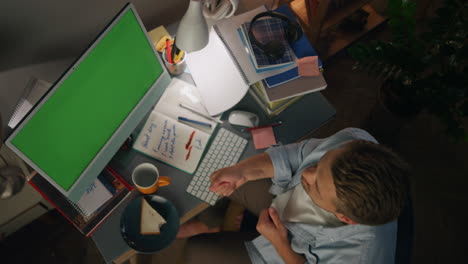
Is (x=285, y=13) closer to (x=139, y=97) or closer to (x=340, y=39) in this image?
(x=139, y=97)

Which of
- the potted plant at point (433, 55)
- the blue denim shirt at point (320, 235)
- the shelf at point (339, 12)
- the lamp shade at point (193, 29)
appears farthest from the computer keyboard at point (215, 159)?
the shelf at point (339, 12)

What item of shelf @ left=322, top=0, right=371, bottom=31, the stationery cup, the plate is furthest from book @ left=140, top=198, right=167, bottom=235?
shelf @ left=322, top=0, right=371, bottom=31

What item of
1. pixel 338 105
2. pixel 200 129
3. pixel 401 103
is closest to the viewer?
pixel 200 129

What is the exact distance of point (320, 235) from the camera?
1133 millimetres

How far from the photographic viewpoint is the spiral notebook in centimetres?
132

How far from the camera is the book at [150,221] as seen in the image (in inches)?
45.2

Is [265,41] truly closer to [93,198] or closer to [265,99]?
[265,99]

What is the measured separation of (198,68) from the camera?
1.37m

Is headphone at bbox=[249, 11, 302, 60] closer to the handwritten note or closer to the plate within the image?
the handwritten note

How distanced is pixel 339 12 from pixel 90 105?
158 cm

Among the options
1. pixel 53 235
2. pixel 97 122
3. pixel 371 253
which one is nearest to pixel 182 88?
pixel 97 122

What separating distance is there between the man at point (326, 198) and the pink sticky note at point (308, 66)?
27 cm

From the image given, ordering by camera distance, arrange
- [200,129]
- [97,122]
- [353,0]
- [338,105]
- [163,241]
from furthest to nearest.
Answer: [338,105] → [353,0] → [200,129] → [163,241] → [97,122]

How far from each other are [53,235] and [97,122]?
3.75 ft
